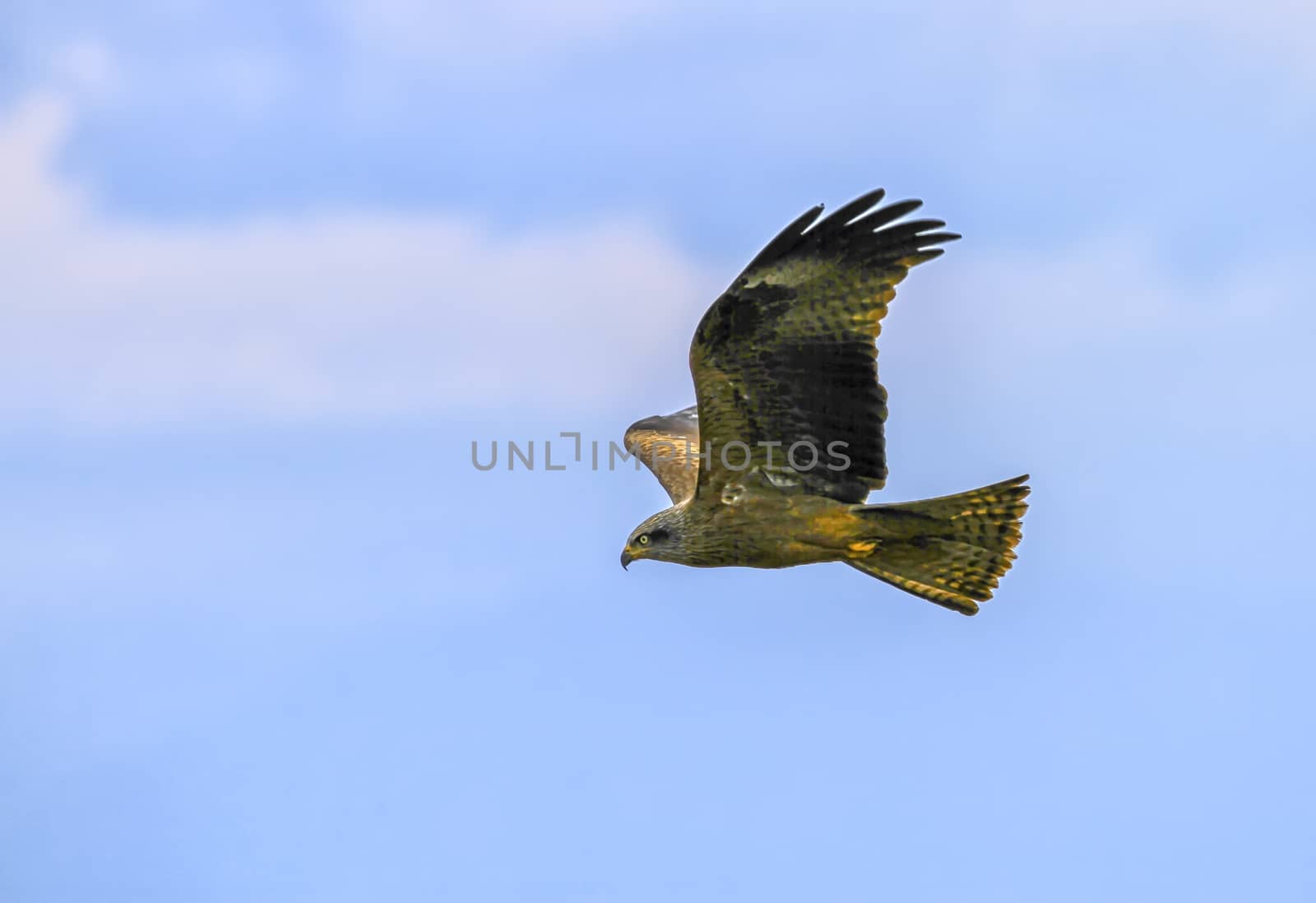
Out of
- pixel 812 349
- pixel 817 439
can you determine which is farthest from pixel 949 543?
pixel 812 349

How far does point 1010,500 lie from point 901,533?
27.2 inches

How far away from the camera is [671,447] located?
1390 cm

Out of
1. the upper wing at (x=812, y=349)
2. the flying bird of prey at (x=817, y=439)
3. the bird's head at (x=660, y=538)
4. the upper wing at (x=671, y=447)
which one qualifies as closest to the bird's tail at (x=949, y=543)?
the flying bird of prey at (x=817, y=439)

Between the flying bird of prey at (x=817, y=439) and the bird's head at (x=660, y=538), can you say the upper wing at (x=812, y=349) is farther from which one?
the bird's head at (x=660, y=538)

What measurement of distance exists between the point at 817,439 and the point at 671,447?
286 centimetres

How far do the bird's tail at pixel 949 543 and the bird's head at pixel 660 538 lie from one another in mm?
1070

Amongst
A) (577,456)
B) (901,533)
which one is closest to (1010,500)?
(901,533)

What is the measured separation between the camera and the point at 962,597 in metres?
11.9

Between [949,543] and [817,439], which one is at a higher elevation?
[817,439]

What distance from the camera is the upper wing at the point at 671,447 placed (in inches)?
527

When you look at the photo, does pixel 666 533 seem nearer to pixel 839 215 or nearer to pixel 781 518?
pixel 781 518

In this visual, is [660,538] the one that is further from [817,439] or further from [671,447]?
[671,447]

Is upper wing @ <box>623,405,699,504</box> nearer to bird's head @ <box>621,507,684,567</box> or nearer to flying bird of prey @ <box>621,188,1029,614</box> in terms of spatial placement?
bird's head @ <box>621,507,684,567</box>

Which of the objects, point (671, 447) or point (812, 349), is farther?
point (671, 447)
